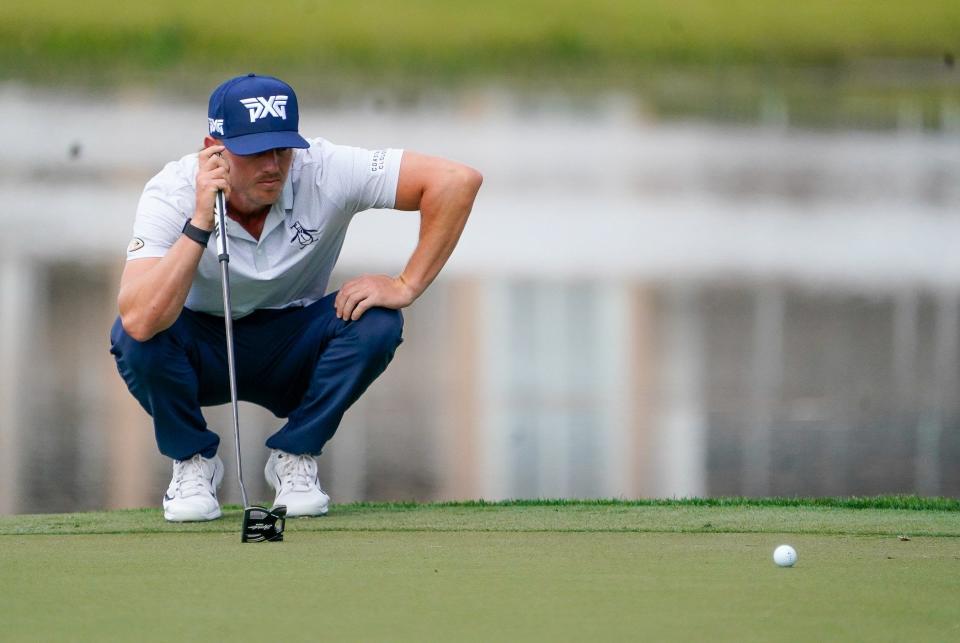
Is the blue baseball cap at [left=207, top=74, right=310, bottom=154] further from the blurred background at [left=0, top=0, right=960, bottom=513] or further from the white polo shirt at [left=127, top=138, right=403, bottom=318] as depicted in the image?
the blurred background at [left=0, top=0, right=960, bottom=513]

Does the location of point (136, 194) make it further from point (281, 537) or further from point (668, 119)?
point (281, 537)

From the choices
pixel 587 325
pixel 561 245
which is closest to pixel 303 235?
pixel 587 325

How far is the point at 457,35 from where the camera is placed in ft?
77.5

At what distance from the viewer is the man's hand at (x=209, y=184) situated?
399cm

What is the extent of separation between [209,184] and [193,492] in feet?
2.39

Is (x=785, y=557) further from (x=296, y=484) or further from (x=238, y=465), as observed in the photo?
(x=296, y=484)

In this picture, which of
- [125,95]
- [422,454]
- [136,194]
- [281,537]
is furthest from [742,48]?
[281,537]

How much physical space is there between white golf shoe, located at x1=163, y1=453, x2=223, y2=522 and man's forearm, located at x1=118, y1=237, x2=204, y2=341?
1.26 ft

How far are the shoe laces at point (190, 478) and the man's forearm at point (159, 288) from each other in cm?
38

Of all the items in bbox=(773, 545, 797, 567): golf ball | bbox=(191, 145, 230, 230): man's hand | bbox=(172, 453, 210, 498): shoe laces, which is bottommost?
bbox=(773, 545, 797, 567): golf ball

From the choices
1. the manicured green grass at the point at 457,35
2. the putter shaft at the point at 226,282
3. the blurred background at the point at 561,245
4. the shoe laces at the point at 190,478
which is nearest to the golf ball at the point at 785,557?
the putter shaft at the point at 226,282

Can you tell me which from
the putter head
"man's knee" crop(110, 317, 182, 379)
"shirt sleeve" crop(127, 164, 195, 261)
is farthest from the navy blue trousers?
the putter head

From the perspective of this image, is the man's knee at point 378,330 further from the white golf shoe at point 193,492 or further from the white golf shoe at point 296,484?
the white golf shoe at point 193,492

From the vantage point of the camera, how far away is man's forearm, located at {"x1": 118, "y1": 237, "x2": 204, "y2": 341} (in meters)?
3.97
